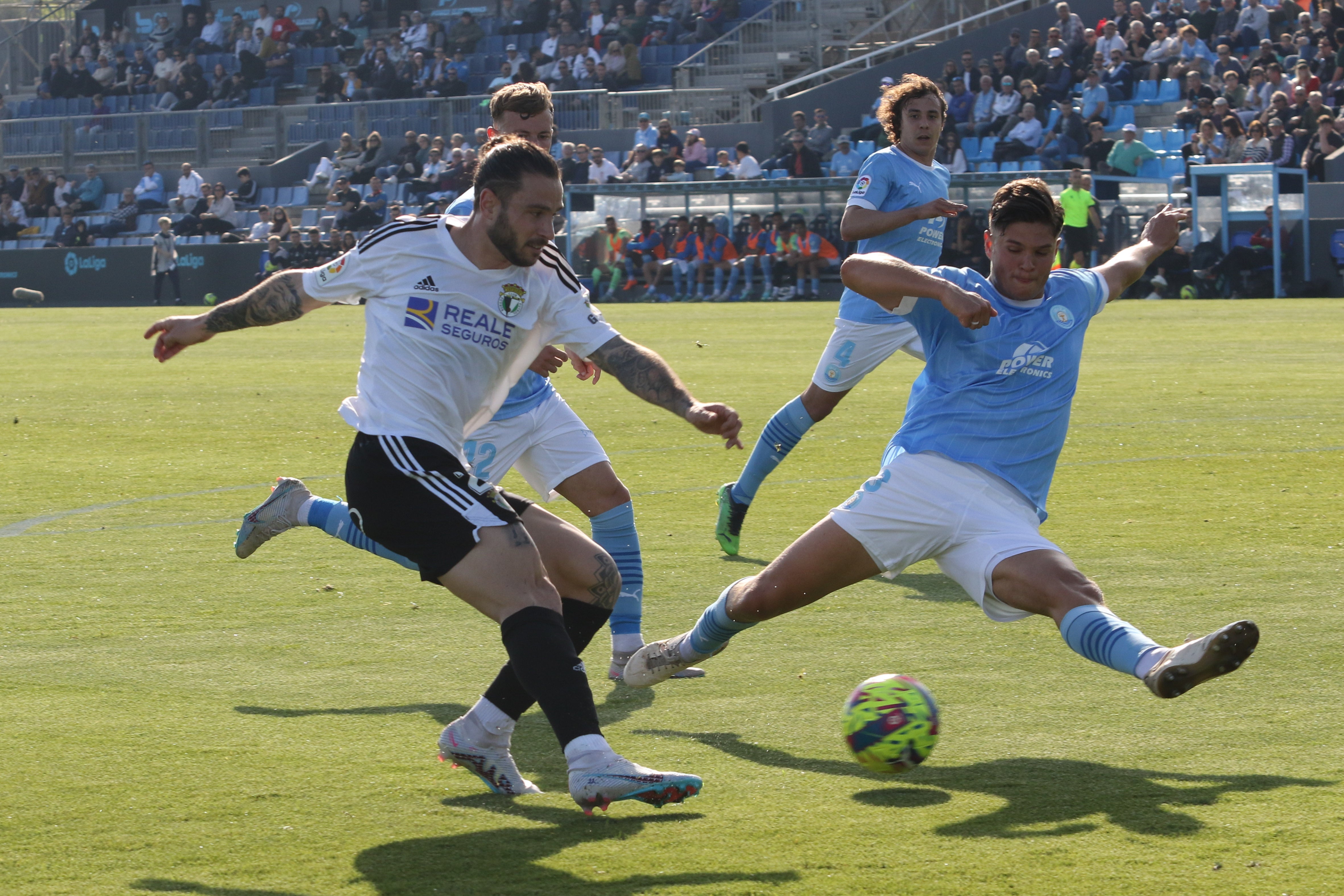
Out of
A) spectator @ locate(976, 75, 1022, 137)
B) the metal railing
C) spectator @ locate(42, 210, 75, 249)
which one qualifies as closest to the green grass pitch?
spectator @ locate(976, 75, 1022, 137)

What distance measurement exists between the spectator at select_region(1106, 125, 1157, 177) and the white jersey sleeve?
81.6 feet

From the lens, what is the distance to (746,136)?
116 feet

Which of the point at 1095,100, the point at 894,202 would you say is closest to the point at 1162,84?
the point at 1095,100

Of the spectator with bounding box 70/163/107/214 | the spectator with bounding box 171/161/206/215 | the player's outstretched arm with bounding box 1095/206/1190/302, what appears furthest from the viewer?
the spectator with bounding box 70/163/107/214

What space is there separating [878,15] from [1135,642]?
115 ft

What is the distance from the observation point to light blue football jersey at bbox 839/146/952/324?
7.87 m

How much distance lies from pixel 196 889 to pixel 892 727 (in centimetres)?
184

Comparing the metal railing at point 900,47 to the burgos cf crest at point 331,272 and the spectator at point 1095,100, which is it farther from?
the burgos cf crest at point 331,272

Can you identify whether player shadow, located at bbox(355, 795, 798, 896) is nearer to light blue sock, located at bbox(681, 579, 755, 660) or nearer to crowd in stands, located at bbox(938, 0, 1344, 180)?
light blue sock, located at bbox(681, 579, 755, 660)

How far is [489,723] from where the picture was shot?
4.36 m

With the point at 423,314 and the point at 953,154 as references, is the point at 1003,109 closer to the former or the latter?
the point at 953,154

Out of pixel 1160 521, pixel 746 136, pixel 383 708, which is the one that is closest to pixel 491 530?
pixel 383 708

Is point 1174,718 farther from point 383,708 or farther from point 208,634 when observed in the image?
point 208,634

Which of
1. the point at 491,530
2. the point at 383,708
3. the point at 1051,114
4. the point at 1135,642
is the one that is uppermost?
the point at 1051,114
